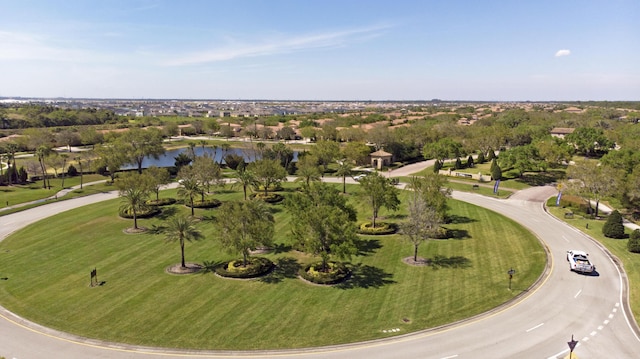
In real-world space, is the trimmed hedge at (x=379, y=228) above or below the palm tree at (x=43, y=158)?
below

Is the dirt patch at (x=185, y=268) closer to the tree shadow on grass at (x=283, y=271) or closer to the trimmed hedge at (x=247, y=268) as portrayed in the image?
the trimmed hedge at (x=247, y=268)

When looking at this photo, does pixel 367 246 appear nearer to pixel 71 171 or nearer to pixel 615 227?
pixel 615 227

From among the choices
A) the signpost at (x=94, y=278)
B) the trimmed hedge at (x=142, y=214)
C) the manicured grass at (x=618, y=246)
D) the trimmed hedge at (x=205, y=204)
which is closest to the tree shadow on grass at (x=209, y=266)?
the signpost at (x=94, y=278)

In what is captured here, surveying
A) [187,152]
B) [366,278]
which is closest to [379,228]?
[366,278]

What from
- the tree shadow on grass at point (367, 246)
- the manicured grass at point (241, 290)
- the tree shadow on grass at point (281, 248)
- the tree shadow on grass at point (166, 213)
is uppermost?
the tree shadow on grass at point (166, 213)

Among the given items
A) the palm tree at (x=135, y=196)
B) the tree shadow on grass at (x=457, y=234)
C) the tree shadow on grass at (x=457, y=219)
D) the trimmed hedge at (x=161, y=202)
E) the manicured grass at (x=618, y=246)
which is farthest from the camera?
the trimmed hedge at (x=161, y=202)

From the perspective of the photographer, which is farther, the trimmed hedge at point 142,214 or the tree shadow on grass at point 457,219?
the trimmed hedge at point 142,214

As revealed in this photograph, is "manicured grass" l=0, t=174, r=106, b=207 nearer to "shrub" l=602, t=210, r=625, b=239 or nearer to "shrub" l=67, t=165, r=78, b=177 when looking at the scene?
"shrub" l=67, t=165, r=78, b=177
